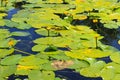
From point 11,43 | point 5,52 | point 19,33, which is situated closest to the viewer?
point 5,52

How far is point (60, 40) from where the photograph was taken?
2275 millimetres

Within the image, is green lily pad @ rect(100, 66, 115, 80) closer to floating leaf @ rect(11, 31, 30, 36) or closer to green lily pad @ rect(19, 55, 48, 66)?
green lily pad @ rect(19, 55, 48, 66)

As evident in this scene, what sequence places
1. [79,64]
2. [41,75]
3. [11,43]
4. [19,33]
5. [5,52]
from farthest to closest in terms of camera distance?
[19,33] → [11,43] → [5,52] → [79,64] → [41,75]

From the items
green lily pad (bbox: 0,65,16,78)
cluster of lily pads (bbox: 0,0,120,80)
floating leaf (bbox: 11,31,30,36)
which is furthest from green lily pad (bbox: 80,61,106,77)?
floating leaf (bbox: 11,31,30,36)

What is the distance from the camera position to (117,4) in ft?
10.3

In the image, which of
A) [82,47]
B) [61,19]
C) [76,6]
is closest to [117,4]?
[76,6]

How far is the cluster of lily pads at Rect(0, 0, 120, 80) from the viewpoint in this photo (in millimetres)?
1865

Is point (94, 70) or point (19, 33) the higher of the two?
point (19, 33)

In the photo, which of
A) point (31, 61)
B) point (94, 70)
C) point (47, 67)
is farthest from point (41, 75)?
point (94, 70)

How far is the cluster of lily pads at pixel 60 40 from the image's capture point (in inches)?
73.4

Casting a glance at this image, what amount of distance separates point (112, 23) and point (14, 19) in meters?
0.88

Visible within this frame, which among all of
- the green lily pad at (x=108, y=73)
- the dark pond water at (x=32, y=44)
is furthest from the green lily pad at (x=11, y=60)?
the green lily pad at (x=108, y=73)

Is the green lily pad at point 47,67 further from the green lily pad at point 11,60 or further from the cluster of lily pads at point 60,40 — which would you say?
the green lily pad at point 11,60

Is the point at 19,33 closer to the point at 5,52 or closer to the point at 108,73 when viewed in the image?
the point at 5,52
